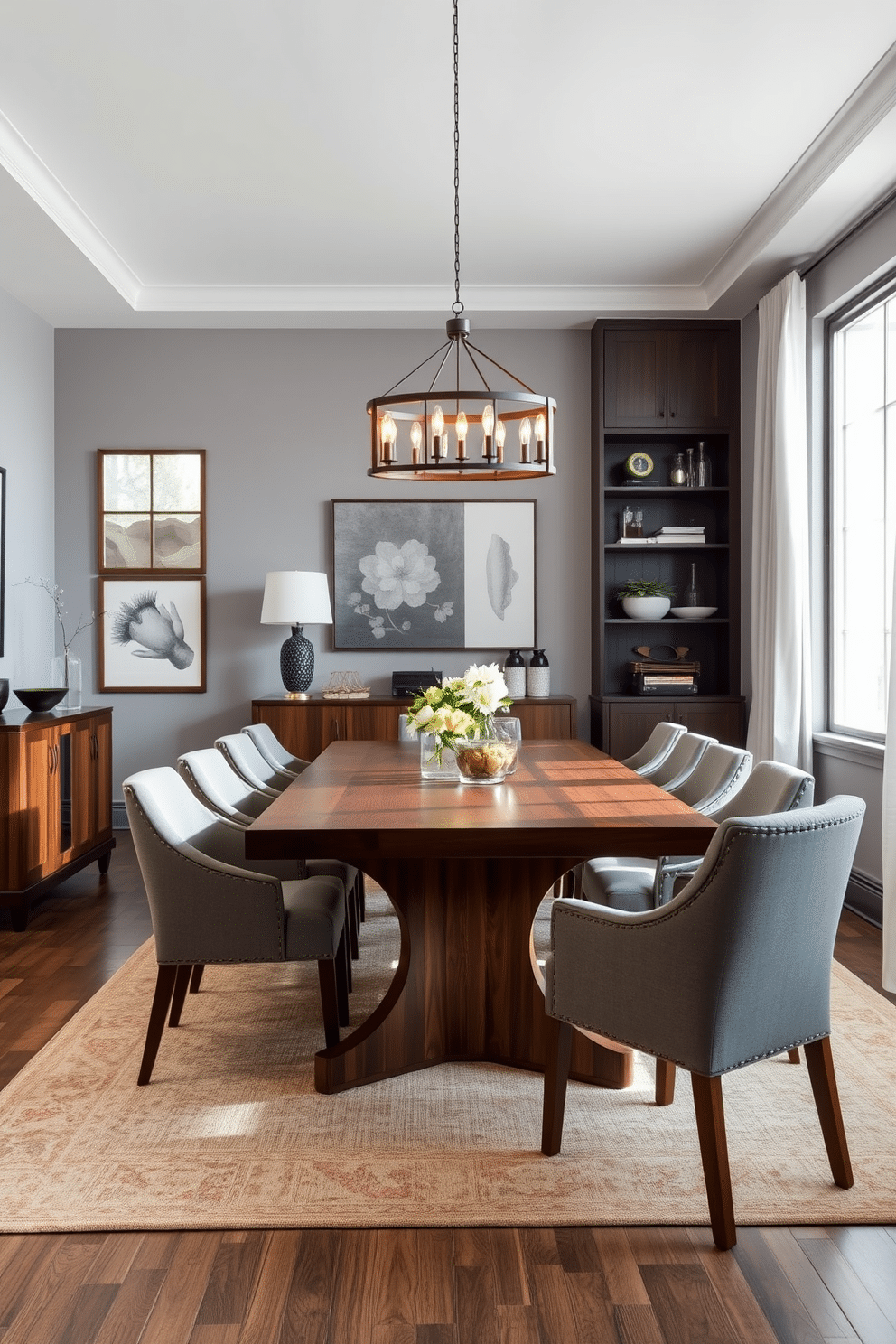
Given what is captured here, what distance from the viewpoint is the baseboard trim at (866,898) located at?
14.8ft

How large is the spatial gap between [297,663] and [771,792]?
11.6 ft

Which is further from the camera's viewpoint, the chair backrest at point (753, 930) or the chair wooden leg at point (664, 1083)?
the chair wooden leg at point (664, 1083)

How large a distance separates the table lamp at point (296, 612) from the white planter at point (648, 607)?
1.75 metres

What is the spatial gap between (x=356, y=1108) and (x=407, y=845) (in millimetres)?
717

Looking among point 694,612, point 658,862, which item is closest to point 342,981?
point 658,862

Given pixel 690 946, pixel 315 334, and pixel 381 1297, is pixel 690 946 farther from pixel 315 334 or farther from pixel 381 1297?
pixel 315 334

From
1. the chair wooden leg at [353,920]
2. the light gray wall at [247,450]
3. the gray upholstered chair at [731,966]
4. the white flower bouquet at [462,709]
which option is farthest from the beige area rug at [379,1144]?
the light gray wall at [247,450]

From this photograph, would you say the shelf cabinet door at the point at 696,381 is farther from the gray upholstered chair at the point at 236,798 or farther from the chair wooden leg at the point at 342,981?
the chair wooden leg at the point at 342,981

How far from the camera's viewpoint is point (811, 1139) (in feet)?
8.22

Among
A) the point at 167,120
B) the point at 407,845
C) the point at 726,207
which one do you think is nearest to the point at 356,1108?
the point at 407,845

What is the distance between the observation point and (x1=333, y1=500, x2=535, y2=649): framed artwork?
6430mm

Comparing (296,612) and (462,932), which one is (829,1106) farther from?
(296,612)

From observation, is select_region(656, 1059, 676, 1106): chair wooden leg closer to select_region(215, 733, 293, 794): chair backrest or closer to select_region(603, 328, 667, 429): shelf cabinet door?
select_region(215, 733, 293, 794): chair backrest

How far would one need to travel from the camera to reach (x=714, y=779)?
3602 mm
